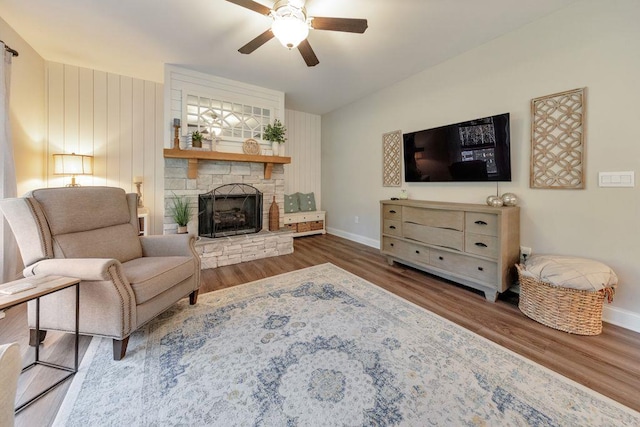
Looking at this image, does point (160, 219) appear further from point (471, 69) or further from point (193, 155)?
point (471, 69)

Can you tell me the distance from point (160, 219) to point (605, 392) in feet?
16.1

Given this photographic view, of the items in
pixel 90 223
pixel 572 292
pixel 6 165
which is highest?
pixel 6 165

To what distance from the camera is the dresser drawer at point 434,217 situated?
257 cm

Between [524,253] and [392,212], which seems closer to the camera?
[524,253]

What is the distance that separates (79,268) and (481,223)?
3117mm

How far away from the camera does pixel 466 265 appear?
252 centimetres

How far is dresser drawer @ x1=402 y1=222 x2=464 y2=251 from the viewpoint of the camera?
2572 millimetres

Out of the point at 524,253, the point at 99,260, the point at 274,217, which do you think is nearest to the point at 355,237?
the point at 274,217

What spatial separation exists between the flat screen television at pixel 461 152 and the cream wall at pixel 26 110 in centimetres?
441

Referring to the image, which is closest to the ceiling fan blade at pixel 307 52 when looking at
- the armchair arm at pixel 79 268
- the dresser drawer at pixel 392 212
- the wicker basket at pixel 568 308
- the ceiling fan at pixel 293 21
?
the ceiling fan at pixel 293 21

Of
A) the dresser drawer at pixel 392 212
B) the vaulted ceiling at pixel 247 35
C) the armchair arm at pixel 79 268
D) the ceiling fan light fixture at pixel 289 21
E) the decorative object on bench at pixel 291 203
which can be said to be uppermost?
the vaulted ceiling at pixel 247 35

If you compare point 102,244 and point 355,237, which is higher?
point 102,244

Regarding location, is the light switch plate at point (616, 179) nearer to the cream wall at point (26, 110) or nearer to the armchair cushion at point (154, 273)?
the armchair cushion at point (154, 273)

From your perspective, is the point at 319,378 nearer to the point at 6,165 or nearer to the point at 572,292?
the point at 572,292
